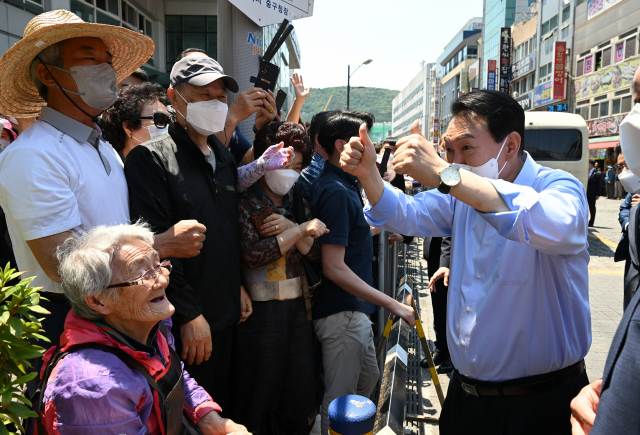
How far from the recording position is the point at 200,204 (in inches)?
93.5

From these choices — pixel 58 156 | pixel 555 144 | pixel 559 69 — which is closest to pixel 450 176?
pixel 58 156

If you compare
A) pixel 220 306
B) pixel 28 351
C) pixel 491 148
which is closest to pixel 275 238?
pixel 220 306

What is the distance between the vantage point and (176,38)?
17969mm

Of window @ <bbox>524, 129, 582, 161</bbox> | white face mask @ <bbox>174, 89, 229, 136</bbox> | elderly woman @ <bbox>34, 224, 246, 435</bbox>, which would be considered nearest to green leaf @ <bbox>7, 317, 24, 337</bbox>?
elderly woman @ <bbox>34, 224, 246, 435</bbox>

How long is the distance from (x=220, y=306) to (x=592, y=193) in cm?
1573

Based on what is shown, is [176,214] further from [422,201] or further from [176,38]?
[176,38]

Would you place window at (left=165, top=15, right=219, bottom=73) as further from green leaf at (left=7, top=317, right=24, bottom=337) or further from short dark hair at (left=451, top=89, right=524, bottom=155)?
green leaf at (left=7, top=317, right=24, bottom=337)

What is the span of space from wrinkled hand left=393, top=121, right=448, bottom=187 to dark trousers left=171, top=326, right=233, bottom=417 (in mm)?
1411

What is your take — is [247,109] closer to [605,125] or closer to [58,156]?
[58,156]

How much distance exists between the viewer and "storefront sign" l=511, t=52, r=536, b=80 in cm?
4053

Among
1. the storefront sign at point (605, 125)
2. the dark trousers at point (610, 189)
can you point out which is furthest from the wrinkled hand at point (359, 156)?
the storefront sign at point (605, 125)

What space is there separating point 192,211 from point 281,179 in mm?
615

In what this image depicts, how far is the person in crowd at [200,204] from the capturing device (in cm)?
223

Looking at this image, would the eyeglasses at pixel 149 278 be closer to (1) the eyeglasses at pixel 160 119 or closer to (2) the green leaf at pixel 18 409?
(2) the green leaf at pixel 18 409
